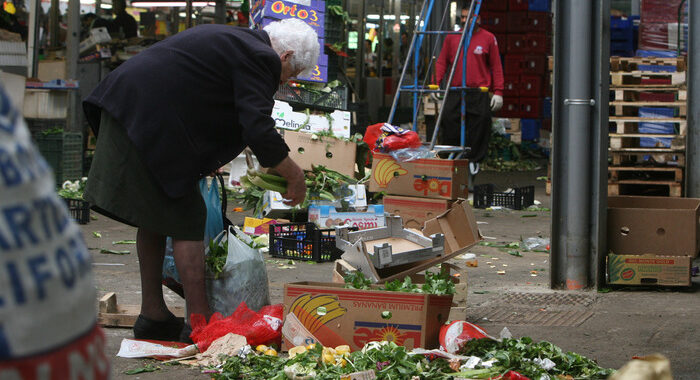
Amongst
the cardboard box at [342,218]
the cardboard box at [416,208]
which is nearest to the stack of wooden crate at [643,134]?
the cardboard box at [416,208]

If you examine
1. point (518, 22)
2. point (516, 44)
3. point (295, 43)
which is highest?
point (518, 22)

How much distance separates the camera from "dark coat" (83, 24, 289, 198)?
382 centimetres

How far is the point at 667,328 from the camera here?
4559 mm

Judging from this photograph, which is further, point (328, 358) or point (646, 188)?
point (646, 188)

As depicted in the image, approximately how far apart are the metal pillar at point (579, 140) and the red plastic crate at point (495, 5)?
11.4m

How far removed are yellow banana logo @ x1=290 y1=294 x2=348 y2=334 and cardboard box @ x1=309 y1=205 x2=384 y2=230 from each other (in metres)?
3.41

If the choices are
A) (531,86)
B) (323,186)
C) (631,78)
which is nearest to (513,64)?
(531,86)

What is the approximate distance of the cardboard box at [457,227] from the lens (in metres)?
5.54

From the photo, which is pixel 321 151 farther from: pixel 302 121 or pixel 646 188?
pixel 646 188

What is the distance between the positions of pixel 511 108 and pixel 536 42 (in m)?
1.35

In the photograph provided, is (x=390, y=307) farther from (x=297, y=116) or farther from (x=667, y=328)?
(x=297, y=116)

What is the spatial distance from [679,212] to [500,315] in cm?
153

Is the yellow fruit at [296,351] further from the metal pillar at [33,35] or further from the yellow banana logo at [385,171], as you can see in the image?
the metal pillar at [33,35]

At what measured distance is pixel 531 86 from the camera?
17047 mm
